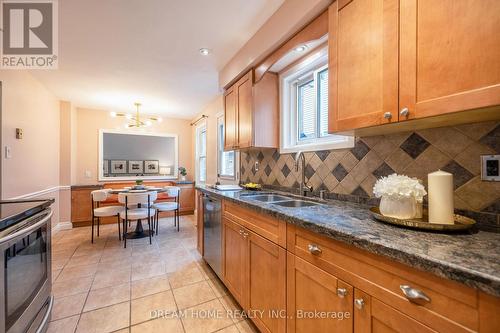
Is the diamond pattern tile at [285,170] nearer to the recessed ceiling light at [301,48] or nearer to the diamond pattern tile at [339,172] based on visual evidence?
the diamond pattern tile at [339,172]

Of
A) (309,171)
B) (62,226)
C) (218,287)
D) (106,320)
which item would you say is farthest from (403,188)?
(62,226)

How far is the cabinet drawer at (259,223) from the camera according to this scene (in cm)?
128

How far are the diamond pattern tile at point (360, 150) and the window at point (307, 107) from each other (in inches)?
3.8

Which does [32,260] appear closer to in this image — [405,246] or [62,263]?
[62,263]

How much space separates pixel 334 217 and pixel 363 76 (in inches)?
30.8

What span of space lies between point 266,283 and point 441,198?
3.55 feet

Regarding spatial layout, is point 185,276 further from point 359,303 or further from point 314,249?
point 359,303

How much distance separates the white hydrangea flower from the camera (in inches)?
38.3

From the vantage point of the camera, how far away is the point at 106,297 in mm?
1979

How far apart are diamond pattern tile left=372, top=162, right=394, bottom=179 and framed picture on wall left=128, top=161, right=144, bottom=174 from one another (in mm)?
7500

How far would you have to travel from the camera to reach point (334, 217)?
114 cm

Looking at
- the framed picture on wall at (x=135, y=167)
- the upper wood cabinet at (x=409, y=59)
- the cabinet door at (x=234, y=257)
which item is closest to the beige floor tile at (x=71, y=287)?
the cabinet door at (x=234, y=257)

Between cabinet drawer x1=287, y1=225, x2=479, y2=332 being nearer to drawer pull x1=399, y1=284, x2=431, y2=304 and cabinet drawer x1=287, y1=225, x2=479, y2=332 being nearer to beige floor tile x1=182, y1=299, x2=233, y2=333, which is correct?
drawer pull x1=399, y1=284, x2=431, y2=304

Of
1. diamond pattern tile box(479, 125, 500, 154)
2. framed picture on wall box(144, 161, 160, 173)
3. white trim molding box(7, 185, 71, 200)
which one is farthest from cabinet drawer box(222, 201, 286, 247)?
framed picture on wall box(144, 161, 160, 173)
